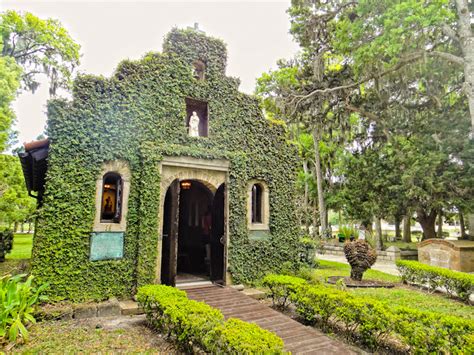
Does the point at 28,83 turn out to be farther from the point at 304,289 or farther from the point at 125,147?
the point at 304,289

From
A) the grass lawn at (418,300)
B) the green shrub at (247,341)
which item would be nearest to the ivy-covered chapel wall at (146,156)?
the grass lawn at (418,300)

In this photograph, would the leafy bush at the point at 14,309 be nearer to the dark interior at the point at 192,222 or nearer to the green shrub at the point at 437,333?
the dark interior at the point at 192,222

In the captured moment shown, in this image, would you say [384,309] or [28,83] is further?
[28,83]

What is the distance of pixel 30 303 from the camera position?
18.7 feet

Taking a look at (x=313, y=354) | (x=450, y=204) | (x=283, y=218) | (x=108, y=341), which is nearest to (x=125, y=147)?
(x=108, y=341)

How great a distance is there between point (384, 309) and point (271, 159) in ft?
20.3

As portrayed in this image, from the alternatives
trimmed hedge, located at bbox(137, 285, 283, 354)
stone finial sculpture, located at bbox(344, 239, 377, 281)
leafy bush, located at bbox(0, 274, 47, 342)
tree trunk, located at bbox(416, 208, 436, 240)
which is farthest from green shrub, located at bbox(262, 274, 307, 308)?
tree trunk, located at bbox(416, 208, 436, 240)

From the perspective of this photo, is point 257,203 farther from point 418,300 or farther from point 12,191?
point 12,191

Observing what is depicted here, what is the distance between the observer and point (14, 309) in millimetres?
5184

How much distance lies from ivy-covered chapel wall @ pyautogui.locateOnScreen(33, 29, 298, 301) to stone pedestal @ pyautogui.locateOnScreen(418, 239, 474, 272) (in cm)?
893

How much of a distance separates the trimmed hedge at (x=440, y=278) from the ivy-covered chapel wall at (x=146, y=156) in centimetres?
461

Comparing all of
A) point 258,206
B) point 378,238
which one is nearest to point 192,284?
point 258,206

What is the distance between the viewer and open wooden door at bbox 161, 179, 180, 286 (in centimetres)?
783

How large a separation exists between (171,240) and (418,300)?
7.63 metres
